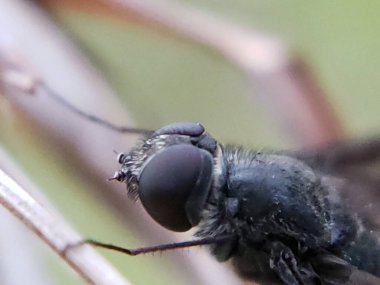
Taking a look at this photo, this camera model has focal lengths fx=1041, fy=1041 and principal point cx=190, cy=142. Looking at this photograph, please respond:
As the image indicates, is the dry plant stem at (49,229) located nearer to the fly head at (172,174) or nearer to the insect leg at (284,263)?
the fly head at (172,174)

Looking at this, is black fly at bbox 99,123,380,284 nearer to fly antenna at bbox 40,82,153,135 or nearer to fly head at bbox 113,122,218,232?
fly head at bbox 113,122,218,232

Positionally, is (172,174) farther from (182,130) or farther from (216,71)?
(216,71)

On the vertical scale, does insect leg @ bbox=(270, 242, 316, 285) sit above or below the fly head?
below

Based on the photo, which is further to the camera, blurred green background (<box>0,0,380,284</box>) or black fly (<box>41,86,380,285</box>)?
blurred green background (<box>0,0,380,284</box>)

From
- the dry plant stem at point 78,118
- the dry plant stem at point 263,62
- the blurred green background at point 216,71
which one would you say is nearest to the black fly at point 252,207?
the dry plant stem at point 78,118

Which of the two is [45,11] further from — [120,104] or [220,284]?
[220,284]

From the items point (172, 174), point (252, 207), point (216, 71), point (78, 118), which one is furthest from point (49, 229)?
point (216, 71)

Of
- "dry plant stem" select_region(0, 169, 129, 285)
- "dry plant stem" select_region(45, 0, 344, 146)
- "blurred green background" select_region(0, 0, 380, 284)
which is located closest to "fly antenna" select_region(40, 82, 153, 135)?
"blurred green background" select_region(0, 0, 380, 284)
